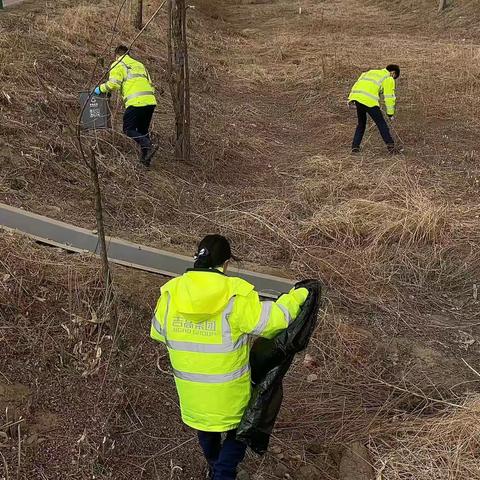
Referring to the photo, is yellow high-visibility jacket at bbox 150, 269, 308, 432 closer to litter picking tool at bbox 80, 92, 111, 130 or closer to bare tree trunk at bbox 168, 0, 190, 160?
litter picking tool at bbox 80, 92, 111, 130

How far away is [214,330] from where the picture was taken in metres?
2.53

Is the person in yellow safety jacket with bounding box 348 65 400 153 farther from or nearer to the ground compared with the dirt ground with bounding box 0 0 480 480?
farther from the ground

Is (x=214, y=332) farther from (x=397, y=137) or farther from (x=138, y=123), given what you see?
(x=397, y=137)

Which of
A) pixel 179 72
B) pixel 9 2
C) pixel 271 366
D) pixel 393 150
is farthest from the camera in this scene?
pixel 9 2

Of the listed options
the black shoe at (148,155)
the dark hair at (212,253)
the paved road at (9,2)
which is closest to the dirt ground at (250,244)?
the black shoe at (148,155)

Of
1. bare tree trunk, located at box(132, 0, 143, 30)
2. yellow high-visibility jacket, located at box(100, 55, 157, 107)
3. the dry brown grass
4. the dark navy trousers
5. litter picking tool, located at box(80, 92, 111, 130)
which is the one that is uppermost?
bare tree trunk, located at box(132, 0, 143, 30)

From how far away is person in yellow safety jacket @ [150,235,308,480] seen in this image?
2.50m

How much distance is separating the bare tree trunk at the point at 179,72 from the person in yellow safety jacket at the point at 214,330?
16.4 ft

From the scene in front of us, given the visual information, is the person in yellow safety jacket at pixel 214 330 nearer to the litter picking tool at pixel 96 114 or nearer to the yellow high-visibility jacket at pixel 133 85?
the litter picking tool at pixel 96 114

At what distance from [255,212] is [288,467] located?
Result: 3.54 meters

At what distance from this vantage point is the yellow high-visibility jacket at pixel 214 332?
8.18 feet

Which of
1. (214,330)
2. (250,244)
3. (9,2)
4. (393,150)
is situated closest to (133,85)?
(250,244)

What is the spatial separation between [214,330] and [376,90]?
649 cm

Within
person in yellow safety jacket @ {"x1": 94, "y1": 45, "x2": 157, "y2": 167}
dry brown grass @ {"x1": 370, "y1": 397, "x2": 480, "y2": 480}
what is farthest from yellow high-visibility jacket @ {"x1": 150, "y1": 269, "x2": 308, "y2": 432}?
person in yellow safety jacket @ {"x1": 94, "y1": 45, "x2": 157, "y2": 167}
